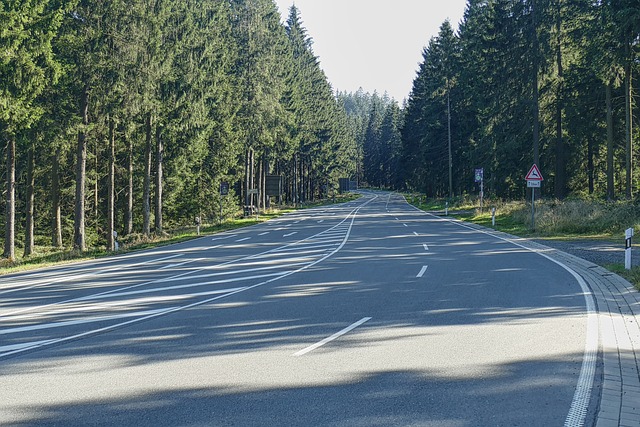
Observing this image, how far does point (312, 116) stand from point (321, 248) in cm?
5959

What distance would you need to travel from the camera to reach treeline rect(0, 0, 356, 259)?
2559cm

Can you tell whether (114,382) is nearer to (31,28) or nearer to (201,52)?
(31,28)

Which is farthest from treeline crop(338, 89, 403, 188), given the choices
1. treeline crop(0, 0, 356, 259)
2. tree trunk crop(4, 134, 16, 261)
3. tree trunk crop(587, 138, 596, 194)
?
tree trunk crop(4, 134, 16, 261)

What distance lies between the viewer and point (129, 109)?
28734 mm

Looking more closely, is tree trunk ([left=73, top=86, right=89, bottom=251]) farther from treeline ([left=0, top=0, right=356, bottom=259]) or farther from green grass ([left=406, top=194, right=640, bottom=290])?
green grass ([left=406, top=194, right=640, bottom=290])

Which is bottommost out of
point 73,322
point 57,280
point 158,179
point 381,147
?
point 57,280

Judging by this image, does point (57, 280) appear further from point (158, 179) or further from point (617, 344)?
point (158, 179)

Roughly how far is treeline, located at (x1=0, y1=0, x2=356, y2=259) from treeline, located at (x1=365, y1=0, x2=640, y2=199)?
18.8 metres

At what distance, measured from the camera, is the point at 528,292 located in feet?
37.7

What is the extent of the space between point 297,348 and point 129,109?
80.0 feet

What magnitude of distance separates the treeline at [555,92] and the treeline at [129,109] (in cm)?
1878

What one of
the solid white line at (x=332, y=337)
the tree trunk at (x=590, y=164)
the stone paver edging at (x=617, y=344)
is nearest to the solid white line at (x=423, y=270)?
the stone paver edging at (x=617, y=344)

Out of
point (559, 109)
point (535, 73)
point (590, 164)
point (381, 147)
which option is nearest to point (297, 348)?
point (535, 73)

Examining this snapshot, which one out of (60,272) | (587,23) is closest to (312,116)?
(587,23)
